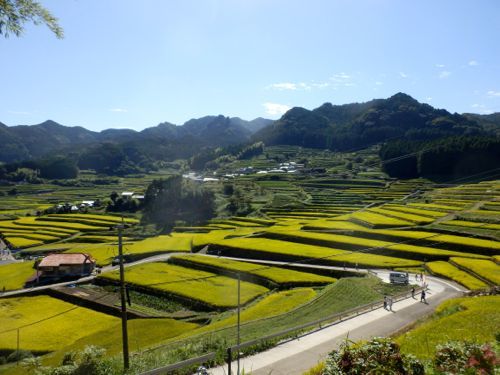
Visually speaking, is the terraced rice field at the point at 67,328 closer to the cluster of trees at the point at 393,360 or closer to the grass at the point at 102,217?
the cluster of trees at the point at 393,360

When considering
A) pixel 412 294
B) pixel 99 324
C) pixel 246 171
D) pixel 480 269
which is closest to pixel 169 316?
pixel 99 324

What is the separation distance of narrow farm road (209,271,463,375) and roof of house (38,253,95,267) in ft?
107

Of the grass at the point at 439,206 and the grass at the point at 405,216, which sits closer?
the grass at the point at 405,216

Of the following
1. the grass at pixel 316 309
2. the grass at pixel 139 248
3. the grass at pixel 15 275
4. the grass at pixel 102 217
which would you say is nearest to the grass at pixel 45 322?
the grass at pixel 15 275

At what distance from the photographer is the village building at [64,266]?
144ft

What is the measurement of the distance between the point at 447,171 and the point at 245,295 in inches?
3159

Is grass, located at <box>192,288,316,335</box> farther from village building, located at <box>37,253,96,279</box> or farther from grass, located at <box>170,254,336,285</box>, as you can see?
Answer: village building, located at <box>37,253,96,279</box>

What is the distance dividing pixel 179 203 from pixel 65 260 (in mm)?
40534

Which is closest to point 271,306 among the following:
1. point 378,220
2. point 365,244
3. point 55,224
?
point 365,244

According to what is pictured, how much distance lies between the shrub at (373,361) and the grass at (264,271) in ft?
84.2

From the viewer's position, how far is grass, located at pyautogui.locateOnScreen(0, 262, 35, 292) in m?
40.7

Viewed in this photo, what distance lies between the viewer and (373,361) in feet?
33.4

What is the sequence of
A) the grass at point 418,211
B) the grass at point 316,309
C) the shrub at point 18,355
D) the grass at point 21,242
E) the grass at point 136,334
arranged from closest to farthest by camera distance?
the grass at point 316,309 → the shrub at point 18,355 → the grass at point 136,334 → the grass at point 418,211 → the grass at point 21,242

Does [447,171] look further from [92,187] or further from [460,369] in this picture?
[92,187]
